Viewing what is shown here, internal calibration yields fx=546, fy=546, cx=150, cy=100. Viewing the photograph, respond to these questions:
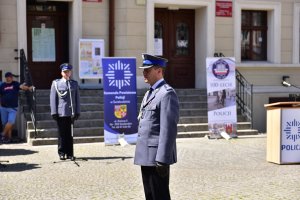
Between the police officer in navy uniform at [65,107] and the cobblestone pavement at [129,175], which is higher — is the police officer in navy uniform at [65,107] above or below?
above

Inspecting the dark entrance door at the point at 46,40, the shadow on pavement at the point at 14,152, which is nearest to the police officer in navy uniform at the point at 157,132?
the shadow on pavement at the point at 14,152

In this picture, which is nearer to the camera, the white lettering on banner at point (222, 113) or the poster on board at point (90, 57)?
the white lettering on banner at point (222, 113)

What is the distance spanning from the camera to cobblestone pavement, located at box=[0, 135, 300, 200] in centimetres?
778

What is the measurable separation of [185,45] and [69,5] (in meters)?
4.03

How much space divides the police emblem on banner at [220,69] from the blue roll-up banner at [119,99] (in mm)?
2439

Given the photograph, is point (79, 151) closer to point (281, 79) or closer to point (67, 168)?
point (67, 168)

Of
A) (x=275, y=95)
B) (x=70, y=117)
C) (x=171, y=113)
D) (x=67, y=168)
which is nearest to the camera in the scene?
Answer: (x=171, y=113)

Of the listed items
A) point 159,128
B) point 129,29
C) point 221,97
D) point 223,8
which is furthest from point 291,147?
point 223,8

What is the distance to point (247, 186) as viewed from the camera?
326 inches

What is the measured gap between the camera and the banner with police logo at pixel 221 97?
14.1 meters

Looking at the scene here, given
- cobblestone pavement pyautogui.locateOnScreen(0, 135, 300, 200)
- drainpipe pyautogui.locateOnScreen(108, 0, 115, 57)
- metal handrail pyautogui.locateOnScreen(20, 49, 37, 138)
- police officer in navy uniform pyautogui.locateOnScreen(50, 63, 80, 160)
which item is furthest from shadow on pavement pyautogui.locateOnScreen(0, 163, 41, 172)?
drainpipe pyautogui.locateOnScreen(108, 0, 115, 57)

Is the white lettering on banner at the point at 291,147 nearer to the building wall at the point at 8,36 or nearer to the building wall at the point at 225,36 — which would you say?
the building wall at the point at 225,36

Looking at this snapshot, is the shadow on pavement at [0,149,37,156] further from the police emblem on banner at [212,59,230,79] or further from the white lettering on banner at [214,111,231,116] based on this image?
the police emblem on banner at [212,59,230,79]

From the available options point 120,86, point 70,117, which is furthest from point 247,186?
point 120,86
